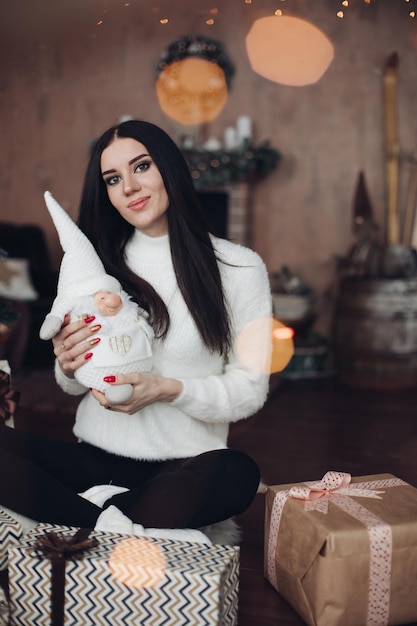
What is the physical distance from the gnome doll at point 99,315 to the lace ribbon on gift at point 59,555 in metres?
0.28

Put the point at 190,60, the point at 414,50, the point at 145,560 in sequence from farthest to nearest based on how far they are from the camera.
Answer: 1. the point at 190,60
2. the point at 414,50
3. the point at 145,560

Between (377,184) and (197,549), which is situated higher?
(377,184)

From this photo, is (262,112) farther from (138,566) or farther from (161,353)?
(138,566)

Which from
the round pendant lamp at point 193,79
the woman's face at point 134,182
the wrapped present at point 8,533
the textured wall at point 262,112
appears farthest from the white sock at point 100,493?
the round pendant lamp at point 193,79

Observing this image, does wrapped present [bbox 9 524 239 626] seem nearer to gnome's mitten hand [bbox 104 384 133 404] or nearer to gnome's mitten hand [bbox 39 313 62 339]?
gnome's mitten hand [bbox 104 384 133 404]

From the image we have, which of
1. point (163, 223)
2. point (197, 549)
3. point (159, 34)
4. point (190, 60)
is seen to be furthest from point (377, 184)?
point (197, 549)

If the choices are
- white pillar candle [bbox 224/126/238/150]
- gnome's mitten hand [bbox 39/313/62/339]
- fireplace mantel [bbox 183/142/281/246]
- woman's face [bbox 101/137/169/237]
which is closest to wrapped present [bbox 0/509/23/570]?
gnome's mitten hand [bbox 39/313/62/339]

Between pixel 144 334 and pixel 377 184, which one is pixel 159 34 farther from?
pixel 144 334

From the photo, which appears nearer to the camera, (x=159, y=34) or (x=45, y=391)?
(x=45, y=391)

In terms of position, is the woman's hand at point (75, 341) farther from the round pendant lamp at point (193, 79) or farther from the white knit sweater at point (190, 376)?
the round pendant lamp at point (193, 79)

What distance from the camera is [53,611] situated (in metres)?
1.15

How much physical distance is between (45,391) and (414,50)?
2.77 m

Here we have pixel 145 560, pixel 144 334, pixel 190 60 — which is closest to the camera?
pixel 145 560

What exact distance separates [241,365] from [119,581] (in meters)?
0.60
